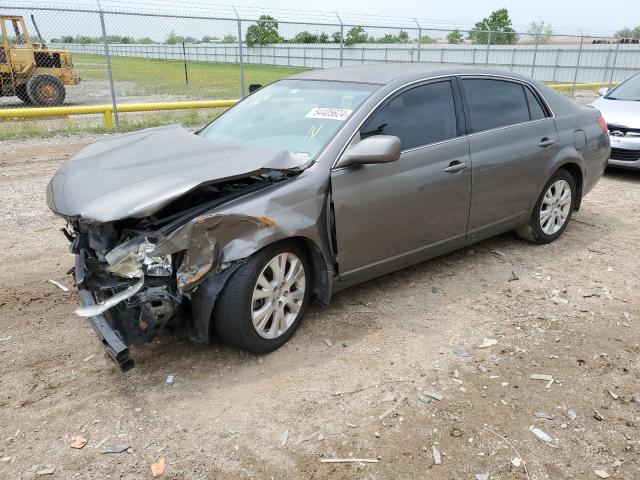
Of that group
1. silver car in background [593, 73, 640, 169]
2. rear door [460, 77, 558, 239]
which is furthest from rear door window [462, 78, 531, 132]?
silver car in background [593, 73, 640, 169]

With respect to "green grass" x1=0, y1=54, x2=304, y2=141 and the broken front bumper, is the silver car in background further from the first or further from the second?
"green grass" x1=0, y1=54, x2=304, y2=141

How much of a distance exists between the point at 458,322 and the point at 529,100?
2340 mm

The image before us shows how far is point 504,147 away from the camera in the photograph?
4.60 m

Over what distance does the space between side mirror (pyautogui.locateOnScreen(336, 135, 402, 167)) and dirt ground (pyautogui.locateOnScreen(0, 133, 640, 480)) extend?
1.13 metres

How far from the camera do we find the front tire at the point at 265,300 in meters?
3.11

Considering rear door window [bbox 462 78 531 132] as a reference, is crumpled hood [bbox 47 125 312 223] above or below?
below

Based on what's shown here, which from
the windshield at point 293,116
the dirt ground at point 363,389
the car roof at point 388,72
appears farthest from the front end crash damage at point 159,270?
the car roof at point 388,72

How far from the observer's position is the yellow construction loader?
15641 mm

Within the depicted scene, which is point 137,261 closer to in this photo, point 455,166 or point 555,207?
point 455,166

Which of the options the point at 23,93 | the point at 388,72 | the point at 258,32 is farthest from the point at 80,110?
the point at 388,72

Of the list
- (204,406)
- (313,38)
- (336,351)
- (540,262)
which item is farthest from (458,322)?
(313,38)

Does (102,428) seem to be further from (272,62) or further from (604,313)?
(272,62)

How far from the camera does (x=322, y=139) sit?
12.1ft

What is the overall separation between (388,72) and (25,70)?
1522 centimetres
